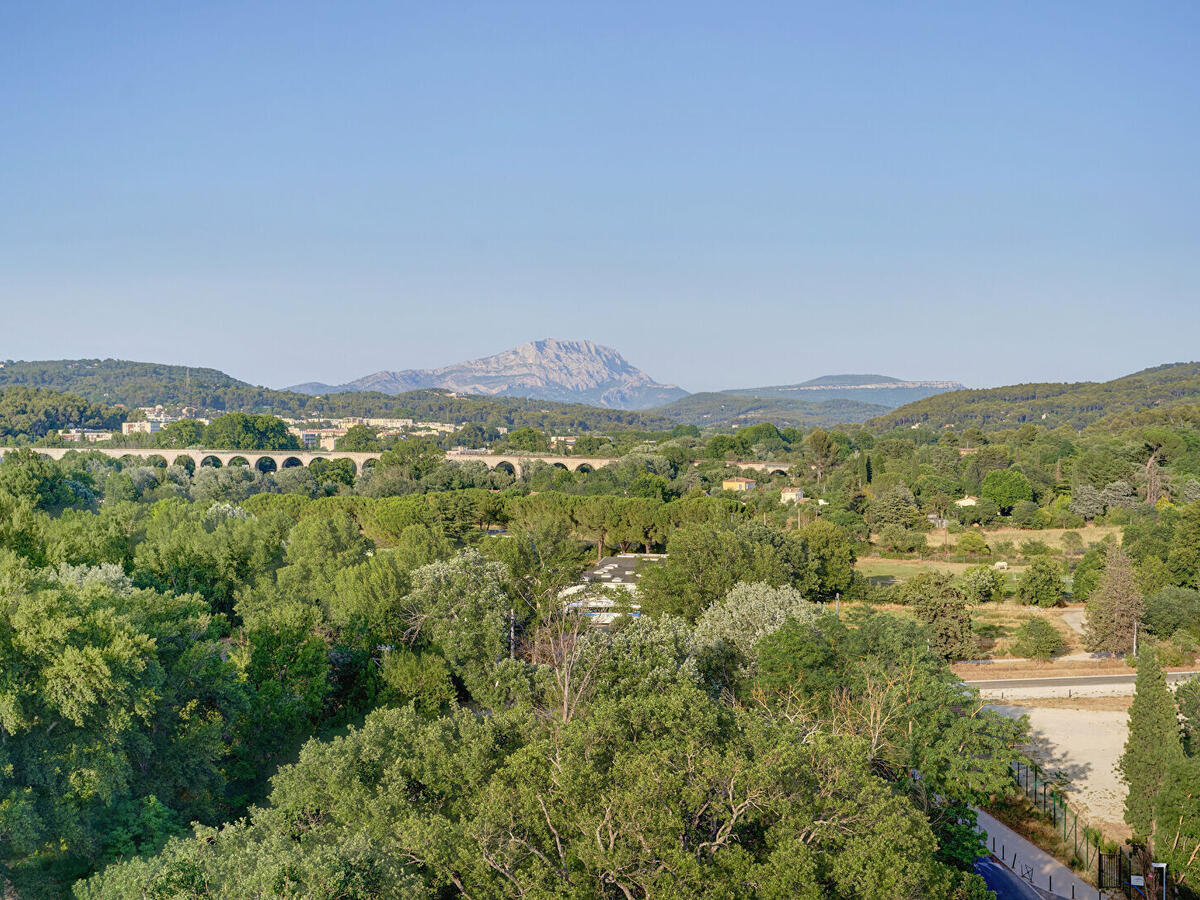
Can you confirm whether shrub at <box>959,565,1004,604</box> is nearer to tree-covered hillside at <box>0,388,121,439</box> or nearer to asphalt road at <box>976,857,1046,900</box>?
asphalt road at <box>976,857,1046,900</box>

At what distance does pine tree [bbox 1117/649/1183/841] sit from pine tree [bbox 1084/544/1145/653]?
637 inches

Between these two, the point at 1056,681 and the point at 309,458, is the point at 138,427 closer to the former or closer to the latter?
the point at 309,458

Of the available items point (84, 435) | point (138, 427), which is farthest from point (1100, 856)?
point (138, 427)

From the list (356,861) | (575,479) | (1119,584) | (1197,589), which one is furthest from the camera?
(575,479)

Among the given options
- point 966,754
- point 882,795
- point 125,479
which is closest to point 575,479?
point 125,479

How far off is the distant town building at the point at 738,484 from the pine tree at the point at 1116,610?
4722 centimetres

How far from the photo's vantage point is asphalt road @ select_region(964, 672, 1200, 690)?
30828mm

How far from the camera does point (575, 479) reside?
80062mm

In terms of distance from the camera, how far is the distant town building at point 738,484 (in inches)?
3273

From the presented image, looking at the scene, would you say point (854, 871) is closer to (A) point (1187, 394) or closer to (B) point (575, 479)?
(B) point (575, 479)

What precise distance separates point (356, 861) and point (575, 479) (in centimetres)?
6861

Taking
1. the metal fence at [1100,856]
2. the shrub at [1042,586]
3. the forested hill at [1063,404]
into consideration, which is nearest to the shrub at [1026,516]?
the shrub at [1042,586]

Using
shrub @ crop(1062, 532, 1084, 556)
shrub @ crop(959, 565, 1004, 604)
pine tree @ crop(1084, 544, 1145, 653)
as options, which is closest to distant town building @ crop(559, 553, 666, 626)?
shrub @ crop(959, 565, 1004, 604)

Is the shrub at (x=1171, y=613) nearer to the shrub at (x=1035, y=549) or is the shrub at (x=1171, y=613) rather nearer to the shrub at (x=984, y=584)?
the shrub at (x=984, y=584)
